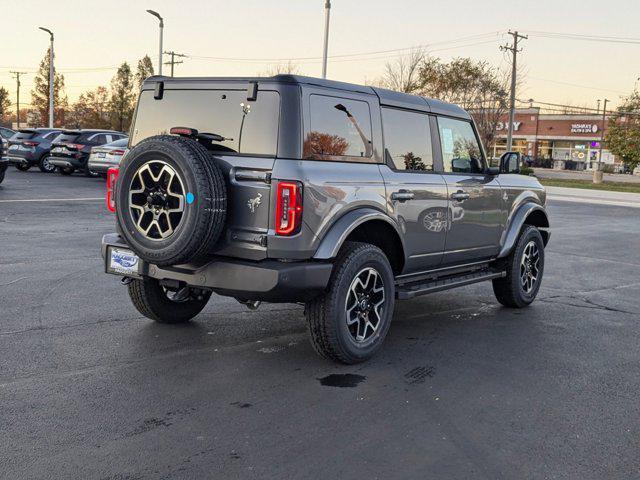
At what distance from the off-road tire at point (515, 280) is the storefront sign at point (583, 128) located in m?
80.3

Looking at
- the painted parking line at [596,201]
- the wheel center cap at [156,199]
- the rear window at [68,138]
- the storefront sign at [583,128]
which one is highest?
the storefront sign at [583,128]

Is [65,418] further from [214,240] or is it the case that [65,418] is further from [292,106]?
[292,106]

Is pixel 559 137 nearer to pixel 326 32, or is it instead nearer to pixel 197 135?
pixel 326 32

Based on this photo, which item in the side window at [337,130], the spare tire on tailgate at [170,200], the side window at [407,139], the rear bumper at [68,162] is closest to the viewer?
the spare tire on tailgate at [170,200]

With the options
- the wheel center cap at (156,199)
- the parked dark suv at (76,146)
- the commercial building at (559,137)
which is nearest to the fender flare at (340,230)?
the wheel center cap at (156,199)

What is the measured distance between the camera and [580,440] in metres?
3.85

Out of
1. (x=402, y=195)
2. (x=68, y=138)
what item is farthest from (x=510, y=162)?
(x=68, y=138)

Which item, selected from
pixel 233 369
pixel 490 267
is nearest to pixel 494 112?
pixel 490 267

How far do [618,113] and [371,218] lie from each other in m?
51.9

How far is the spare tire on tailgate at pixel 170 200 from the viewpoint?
175 inches

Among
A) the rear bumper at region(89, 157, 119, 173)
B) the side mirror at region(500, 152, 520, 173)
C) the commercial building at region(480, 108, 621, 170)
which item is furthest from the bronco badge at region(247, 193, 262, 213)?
the commercial building at region(480, 108, 621, 170)

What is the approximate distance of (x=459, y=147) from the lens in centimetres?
653

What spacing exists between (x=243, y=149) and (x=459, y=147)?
2.54m

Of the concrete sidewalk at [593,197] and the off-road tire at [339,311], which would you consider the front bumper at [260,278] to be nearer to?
the off-road tire at [339,311]
